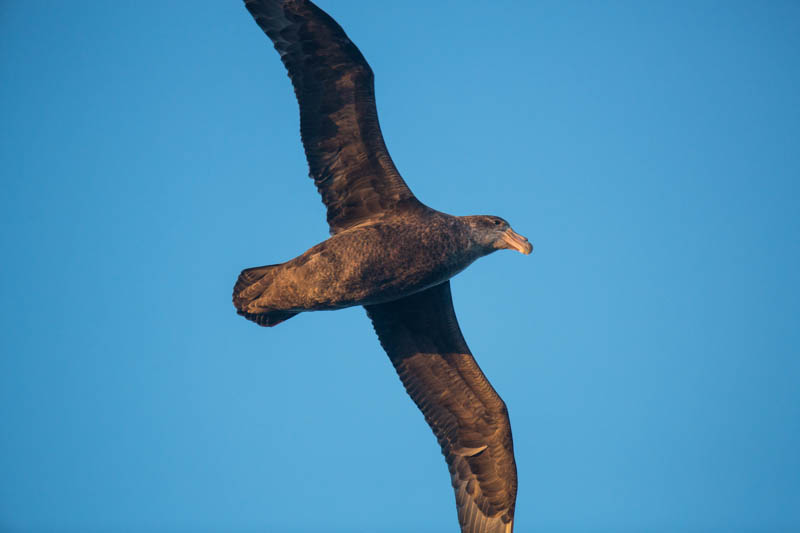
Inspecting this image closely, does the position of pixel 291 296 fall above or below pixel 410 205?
below

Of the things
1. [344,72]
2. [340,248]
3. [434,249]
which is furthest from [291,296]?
[344,72]

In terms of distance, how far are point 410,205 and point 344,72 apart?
2012mm

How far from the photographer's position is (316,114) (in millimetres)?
11891

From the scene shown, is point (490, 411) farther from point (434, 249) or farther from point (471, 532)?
point (434, 249)

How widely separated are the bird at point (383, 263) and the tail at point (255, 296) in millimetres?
16

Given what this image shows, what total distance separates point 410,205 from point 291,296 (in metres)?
2.07

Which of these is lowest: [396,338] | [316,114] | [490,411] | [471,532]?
[471,532]

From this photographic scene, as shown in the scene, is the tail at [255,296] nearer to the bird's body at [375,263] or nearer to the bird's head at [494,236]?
the bird's body at [375,263]

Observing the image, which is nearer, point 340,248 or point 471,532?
point 340,248

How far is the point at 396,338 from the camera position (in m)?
13.3

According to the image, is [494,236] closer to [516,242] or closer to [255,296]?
[516,242]

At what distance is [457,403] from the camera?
Result: 13.1 m

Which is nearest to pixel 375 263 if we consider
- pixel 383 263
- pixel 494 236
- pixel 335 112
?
pixel 383 263

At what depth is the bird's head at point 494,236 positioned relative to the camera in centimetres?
1190
